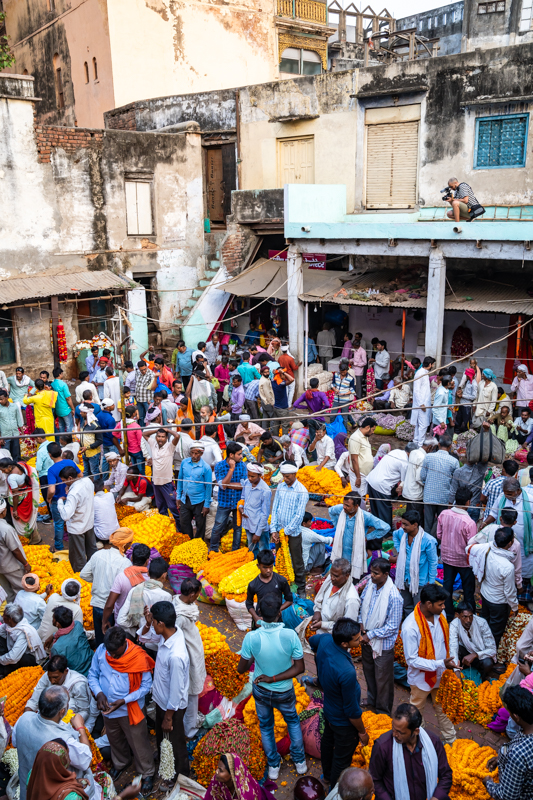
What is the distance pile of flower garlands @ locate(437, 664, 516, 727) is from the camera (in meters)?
5.54

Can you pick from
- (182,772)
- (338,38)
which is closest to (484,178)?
(182,772)

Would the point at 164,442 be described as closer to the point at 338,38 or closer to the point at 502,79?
the point at 502,79

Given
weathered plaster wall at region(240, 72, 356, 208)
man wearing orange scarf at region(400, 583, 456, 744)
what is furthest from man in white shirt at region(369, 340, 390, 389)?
man wearing orange scarf at region(400, 583, 456, 744)

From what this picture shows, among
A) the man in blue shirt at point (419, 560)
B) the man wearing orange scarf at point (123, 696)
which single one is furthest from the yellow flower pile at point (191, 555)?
the man wearing orange scarf at point (123, 696)

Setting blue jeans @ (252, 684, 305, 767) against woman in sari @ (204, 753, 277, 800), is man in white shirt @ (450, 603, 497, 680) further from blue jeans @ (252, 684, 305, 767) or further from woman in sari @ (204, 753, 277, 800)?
woman in sari @ (204, 753, 277, 800)

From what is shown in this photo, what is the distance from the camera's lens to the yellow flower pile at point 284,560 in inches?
297

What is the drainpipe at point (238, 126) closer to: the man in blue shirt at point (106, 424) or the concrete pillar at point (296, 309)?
the concrete pillar at point (296, 309)

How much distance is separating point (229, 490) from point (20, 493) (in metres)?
2.48

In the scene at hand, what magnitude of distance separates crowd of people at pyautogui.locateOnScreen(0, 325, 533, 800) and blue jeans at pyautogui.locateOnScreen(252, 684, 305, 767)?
0.01 meters

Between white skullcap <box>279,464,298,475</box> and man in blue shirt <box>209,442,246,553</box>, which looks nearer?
white skullcap <box>279,464,298,475</box>

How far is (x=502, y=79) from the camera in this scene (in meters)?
13.8

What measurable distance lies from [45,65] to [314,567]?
2525cm

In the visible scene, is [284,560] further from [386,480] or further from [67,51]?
[67,51]

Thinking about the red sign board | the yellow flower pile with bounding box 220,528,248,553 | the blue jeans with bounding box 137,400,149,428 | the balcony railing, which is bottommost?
the yellow flower pile with bounding box 220,528,248,553
